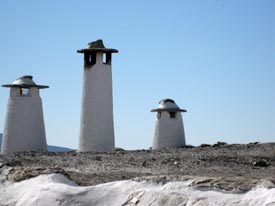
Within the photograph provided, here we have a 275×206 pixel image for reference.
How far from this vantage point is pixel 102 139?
1972 centimetres

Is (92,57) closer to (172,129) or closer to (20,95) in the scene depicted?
(20,95)

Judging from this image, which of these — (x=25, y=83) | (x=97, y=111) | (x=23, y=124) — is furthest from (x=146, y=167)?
(x=25, y=83)

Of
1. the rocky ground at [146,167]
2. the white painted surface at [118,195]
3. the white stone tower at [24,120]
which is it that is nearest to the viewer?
the white painted surface at [118,195]

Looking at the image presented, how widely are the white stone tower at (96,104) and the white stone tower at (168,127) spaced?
4.31 m

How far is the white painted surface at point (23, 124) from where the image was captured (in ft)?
66.9

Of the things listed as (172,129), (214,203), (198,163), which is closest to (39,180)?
(214,203)

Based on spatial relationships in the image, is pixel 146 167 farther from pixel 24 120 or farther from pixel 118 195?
pixel 24 120

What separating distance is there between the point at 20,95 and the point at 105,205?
15.7 meters

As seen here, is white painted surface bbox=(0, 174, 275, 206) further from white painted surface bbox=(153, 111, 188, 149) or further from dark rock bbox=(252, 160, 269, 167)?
white painted surface bbox=(153, 111, 188, 149)

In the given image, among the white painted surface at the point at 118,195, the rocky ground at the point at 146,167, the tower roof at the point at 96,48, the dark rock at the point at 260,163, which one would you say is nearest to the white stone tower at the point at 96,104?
the tower roof at the point at 96,48

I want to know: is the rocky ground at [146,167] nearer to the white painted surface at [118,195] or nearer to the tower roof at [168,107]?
the white painted surface at [118,195]

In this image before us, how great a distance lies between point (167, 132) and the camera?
2388 cm

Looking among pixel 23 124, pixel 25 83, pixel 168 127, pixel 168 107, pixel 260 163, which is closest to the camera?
pixel 260 163

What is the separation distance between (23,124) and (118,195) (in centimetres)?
1534
